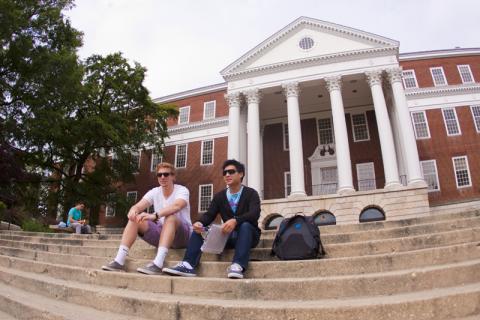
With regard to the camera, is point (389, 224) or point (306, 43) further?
point (306, 43)

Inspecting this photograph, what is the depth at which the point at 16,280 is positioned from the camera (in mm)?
5430

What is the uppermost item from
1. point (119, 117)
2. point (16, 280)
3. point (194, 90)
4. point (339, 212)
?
point (194, 90)

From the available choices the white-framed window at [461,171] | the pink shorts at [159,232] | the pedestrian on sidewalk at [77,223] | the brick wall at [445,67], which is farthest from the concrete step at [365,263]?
the brick wall at [445,67]

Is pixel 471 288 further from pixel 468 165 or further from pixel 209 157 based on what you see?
pixel 209 157

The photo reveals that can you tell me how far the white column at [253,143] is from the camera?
22.8 metres

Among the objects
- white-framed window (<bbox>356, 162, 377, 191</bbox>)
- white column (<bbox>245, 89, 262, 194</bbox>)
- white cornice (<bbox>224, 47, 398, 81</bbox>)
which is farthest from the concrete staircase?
white-framed window (<bbox>356, 162, 377, 191</bbox>)

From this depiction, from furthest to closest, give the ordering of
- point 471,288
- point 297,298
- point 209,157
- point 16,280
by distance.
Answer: point 209,157
point 16,280
point 297,298
point 471,288

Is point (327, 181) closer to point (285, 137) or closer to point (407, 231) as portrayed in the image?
point (285, 137)

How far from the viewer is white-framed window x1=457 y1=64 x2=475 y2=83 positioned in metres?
28.2

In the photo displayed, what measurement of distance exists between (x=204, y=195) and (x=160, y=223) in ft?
83.0

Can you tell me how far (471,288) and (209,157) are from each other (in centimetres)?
2858

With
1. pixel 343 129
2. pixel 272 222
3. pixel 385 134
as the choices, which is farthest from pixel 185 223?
pixel 385 134

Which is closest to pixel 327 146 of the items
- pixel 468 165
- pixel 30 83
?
pixel 468 165

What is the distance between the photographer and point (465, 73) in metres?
28.5
